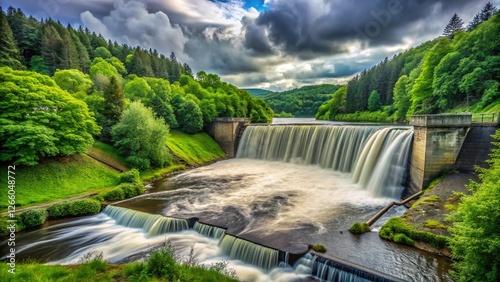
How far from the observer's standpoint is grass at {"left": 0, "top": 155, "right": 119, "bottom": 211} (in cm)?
1800

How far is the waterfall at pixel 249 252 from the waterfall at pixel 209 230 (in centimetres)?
63

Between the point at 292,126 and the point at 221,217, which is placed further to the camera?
the point at 292,126

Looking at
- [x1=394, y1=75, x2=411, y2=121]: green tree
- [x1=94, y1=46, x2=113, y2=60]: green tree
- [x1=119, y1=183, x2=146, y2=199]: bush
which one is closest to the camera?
[x1=119, y1=183, x2=146, y2=199]: bush

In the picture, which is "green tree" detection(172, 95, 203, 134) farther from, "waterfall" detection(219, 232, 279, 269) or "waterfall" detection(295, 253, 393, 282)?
"waterfall" detection(295, 253, 393, 282)

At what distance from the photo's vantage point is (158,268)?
767cm

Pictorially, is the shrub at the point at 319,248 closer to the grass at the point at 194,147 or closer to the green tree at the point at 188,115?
the grass at the point at 194,147

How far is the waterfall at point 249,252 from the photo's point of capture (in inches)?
429

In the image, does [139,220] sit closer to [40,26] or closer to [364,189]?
[364,189]

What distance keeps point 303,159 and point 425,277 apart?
23.2 meters

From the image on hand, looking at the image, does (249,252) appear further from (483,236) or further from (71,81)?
(71,81)

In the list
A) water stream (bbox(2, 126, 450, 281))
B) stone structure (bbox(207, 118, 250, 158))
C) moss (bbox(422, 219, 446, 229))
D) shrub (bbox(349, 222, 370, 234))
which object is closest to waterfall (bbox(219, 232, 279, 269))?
water stream (bbox(2, 126, 450, 281))

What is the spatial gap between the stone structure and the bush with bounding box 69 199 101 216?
24.4 metres

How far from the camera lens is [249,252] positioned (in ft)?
37.9

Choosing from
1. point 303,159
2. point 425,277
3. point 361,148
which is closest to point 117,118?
point 303,159
